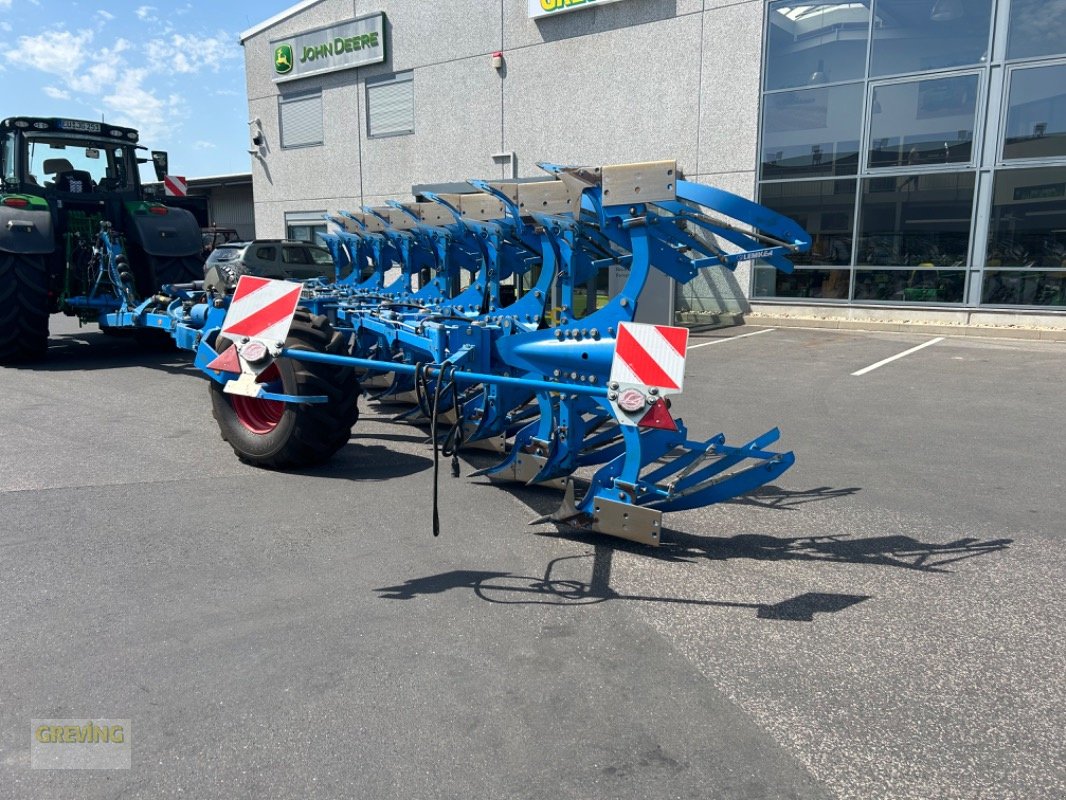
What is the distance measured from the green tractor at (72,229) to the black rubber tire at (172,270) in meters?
0.01

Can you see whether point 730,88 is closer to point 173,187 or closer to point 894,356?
point 894,356

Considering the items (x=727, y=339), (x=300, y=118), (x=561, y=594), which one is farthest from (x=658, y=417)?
(x=300, y=118)

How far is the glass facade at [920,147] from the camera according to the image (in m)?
12.9

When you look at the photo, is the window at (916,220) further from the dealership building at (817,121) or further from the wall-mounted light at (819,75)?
the wall-mounted light at (819,75)

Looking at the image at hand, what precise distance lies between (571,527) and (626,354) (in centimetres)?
122

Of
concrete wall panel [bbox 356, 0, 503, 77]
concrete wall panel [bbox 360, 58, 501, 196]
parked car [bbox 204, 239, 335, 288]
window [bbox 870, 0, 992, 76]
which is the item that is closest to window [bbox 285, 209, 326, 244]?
concrete wall panel [bbox 360, 58, 501, 196]

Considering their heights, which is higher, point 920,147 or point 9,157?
point 920,147

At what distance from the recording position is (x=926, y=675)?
2947 mm

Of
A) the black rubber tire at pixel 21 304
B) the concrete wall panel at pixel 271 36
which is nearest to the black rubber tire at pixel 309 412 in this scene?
the black rubber tire at pixel 21 304

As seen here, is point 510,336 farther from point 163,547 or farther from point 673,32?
point 673,32

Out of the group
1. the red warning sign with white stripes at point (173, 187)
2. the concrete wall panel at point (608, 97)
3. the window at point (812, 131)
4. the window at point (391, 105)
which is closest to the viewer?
the red warning sign with white stripes at point (173, 187)

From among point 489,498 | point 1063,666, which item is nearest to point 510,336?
point 489,498

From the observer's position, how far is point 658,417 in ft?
12.1

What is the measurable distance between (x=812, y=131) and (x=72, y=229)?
1256 centimetres
